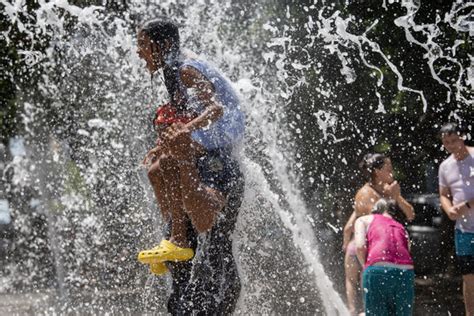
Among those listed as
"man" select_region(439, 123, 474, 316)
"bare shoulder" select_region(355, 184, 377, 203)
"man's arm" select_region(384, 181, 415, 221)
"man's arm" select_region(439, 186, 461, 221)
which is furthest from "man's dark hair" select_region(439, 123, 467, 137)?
"bare shoulder" select_region(355, 184, 377, 203)

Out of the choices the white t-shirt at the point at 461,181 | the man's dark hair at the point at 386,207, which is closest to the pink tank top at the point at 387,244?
the man's dark hair at the point at 386,207

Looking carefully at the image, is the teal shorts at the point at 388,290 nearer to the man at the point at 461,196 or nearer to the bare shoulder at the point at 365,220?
the bare shoulder at the point at 365,220

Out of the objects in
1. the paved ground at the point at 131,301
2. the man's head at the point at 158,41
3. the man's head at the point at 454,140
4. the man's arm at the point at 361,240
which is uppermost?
the man's head at the point at 158,41

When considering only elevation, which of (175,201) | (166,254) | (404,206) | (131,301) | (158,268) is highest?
(175,201)

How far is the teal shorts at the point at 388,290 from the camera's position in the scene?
17.9 feet

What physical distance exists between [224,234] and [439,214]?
8053 millimetres

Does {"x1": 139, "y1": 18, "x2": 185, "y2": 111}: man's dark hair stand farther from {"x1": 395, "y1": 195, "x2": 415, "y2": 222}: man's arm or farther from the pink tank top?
{"x1": 395, "y1": 195, "x2": 415, "y2": 222}: man's arm

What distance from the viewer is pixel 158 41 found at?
4.16 m

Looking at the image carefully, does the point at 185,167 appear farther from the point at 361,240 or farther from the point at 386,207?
the point at 386,207

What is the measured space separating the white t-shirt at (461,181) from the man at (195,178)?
8.89ft

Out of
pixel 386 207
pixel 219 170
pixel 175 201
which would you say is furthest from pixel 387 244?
pixel 175 201

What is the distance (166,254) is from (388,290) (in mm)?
2056

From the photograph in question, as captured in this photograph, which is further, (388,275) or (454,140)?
(454,140)

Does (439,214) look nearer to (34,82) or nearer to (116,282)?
(116,282)
